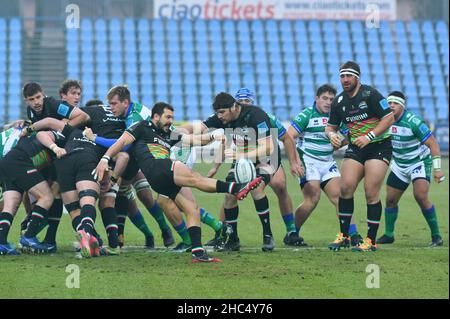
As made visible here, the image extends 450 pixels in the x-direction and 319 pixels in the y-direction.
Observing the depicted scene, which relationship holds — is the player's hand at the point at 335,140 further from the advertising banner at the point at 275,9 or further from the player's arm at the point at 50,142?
the advertising banner at the point at 275,9

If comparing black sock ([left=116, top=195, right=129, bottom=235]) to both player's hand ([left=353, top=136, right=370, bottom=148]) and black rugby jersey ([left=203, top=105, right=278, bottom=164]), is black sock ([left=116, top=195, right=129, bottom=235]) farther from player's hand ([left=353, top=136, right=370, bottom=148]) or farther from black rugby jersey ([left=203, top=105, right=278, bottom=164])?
player's hand ([left=353, top=136, right=370, bottom=148])

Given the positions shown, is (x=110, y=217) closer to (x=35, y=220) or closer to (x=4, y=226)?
(x=35, y=220)

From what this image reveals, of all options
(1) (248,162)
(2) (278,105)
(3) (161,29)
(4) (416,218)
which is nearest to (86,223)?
(1) (248,162)

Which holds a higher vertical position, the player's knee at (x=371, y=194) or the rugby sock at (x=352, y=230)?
the player's knee at (x=371, y=194)

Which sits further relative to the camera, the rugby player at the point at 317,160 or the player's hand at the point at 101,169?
the rugby player at the point at 317,160

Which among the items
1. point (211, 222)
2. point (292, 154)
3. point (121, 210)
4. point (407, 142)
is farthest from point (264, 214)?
point (407, 142)

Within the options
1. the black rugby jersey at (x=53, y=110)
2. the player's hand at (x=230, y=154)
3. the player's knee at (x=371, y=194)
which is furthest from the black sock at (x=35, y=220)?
the player's knee at (x=371, y=194)

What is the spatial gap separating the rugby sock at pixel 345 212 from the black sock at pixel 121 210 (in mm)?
2777

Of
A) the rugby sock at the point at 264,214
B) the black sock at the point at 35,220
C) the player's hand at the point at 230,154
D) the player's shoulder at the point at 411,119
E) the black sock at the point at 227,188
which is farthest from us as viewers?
the player's shoulder at the point at 411,119

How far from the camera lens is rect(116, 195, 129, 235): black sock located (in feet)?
39.6

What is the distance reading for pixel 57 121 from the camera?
11.3m

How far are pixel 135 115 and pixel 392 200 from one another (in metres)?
3.88

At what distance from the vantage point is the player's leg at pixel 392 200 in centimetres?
1266

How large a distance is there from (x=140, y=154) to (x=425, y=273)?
3466 millimetres
